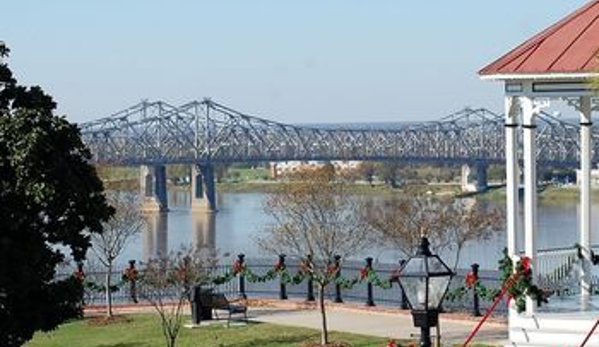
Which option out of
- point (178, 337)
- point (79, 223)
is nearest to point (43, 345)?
point (178, 337)

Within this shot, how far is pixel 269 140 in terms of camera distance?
522 feet

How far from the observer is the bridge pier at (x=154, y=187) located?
108438 millimetres

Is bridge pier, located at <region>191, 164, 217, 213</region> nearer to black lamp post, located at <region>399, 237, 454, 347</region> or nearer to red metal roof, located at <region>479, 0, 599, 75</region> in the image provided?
red metal roof, located at <region>479, 0, 599, 75</region>

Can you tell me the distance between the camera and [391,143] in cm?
15325

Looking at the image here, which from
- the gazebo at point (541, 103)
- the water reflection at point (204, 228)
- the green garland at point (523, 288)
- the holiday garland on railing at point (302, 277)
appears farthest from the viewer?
the water reflection at point (204, 228)

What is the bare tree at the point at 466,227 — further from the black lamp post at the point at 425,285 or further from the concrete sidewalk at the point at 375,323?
the black lamp post at the point at 425,285

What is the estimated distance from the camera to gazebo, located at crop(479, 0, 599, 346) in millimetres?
18469

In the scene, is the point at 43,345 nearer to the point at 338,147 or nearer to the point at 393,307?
the point at 393,307

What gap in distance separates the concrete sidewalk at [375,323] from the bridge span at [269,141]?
97411 mm

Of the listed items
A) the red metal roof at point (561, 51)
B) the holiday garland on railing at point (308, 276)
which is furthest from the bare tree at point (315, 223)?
the red metal roof at point (561, 51)

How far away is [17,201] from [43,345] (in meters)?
7.71

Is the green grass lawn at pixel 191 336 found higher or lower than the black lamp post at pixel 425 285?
lower

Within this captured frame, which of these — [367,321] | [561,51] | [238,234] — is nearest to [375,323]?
[367,321]

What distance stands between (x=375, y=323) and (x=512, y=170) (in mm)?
5742
